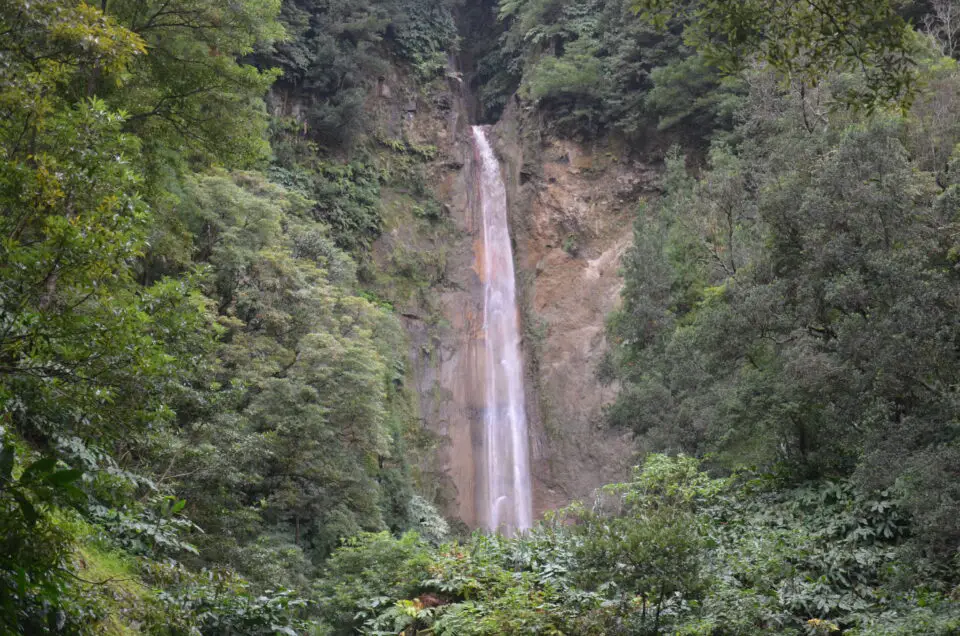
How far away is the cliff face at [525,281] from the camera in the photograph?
27.1 m

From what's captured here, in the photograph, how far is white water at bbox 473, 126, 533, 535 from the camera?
27.1 m

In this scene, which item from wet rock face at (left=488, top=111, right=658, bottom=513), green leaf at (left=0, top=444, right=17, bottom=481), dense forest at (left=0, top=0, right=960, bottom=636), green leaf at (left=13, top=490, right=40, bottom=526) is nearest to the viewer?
green leaf at (left=13, top=490, right=40, bottom=526)

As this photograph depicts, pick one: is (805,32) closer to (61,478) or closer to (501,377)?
(61,478)

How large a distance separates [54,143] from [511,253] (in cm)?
2486

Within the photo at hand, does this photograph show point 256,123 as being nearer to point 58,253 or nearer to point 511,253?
point 58,253

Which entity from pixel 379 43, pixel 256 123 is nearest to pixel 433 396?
pixel 379 43

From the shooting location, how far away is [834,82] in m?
17.2

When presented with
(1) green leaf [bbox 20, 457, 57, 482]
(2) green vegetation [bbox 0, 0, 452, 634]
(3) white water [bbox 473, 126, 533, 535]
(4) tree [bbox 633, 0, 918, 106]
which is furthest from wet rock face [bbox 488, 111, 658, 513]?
(1) green leaf [bbox 20, 457, 57, 482]

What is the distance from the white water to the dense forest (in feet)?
10.7

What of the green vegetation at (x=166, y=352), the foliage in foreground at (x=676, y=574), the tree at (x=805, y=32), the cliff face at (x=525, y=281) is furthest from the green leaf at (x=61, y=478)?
the cliff face at (x=525, y=281)

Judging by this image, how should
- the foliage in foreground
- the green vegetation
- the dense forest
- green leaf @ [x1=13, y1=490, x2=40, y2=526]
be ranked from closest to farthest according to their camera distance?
green leaf @ [x1=13, y1=490, x2=40, y2=526] < the green vegetation < the dense forest < the foliage in foreground

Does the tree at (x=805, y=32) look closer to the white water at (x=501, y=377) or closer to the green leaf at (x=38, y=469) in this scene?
the green leaf at (x=38, y=469)

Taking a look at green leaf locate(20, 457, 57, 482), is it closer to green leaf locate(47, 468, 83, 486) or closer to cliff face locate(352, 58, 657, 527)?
green leaf locate(47, 468, 83, 486)

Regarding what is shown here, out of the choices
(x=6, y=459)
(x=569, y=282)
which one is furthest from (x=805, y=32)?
(x=569, y=282)
